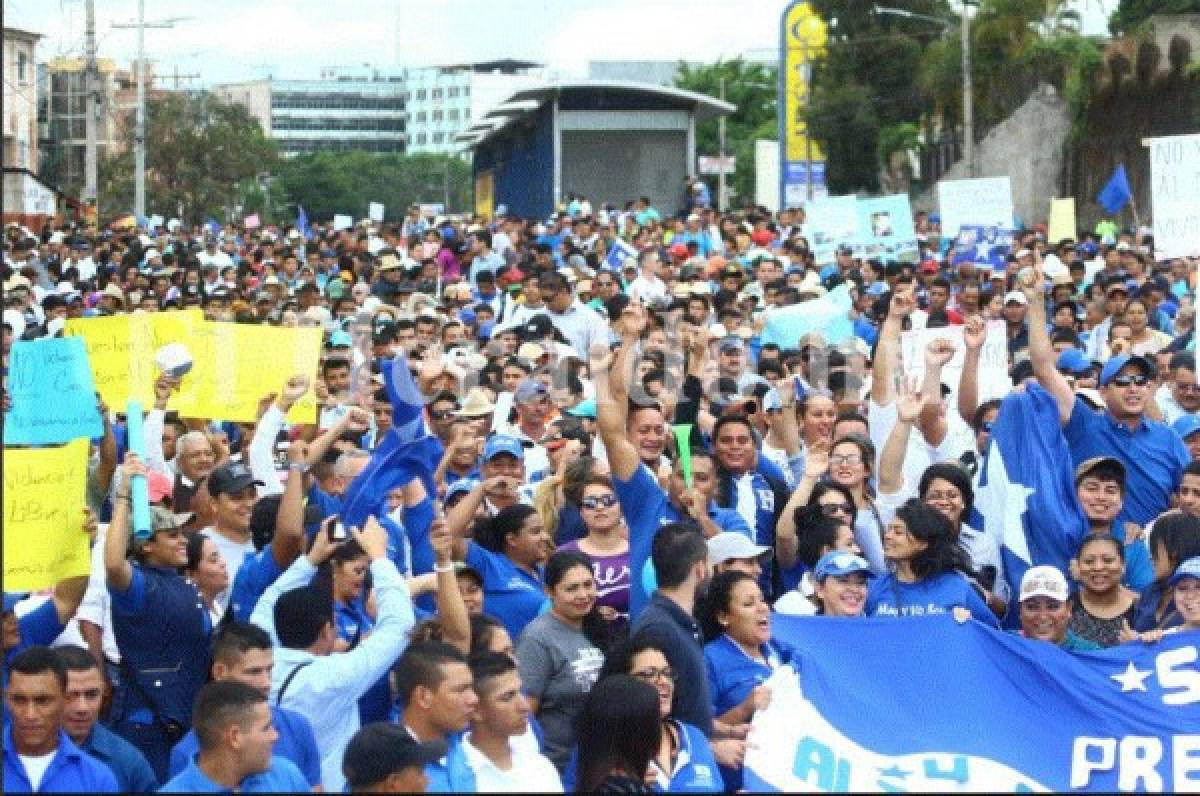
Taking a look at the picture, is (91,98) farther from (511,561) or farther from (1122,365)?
→ (511,561)

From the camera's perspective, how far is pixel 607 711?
6.89 m

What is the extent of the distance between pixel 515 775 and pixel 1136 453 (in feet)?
16.6

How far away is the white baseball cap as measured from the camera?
8828 millimetres

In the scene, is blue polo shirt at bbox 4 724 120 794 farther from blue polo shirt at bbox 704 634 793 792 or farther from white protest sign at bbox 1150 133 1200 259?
white protest sign at bbox 1150 133 1200 259

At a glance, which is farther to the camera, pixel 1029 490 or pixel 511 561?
pixel 1029 490

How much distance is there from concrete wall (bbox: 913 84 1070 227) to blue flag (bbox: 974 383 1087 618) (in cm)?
3558

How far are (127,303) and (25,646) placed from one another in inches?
447

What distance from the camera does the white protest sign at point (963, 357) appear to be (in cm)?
1298

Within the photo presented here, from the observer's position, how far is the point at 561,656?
7.89 metres

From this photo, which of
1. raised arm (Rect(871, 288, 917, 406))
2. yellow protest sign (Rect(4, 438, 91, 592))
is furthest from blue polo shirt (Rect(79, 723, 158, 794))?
raised arm (Rect(871, 288, 917, 406))

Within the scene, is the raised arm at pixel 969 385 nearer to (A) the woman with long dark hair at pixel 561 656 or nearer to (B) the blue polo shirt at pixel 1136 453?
(B) the blue polo shirt at pixel 1136 453

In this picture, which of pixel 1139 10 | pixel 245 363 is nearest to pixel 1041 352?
pixel 245 363

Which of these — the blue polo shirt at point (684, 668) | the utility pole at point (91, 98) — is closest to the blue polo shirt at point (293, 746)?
the blue polo shirt at point (684, 668)

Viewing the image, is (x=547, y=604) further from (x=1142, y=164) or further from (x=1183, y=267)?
(x=1142, y=164)
